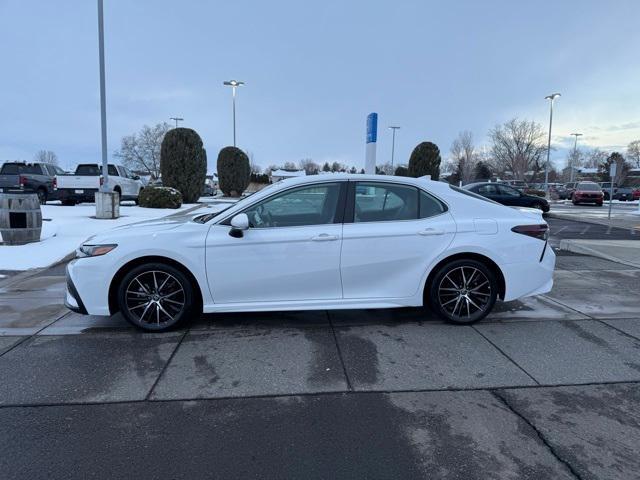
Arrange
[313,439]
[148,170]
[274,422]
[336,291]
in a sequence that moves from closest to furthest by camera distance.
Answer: [313,439] < [274,422] < [336,291] < [148,170]

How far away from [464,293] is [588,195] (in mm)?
31414

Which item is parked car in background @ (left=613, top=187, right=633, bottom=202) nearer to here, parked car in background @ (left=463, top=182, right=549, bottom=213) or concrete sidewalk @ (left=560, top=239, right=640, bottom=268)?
parked car in background @ (left=463, top=182, right=549, bottom=213)

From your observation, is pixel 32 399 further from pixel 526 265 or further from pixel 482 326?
pixel 526 265

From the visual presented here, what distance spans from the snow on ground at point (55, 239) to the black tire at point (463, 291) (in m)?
7.13

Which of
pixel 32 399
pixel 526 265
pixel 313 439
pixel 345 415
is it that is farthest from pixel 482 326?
pixel 32 399

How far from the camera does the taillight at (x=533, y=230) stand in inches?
195

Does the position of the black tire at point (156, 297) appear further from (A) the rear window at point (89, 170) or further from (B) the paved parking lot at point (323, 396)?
(A) the rear window at point (89, 170)

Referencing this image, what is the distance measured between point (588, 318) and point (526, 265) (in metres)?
1.12

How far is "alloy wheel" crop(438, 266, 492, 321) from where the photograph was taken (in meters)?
4.90

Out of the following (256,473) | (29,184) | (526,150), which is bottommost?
(256,473)

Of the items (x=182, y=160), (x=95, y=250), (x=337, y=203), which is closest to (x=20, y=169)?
(x=182, y=160)

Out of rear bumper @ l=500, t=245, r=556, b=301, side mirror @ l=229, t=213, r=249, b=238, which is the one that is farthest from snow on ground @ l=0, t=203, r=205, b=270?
rear bumper @ l=500, t=245, r=556, b=301

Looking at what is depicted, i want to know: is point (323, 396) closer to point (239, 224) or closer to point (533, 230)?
point (239, 224)

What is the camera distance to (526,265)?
195 inches
